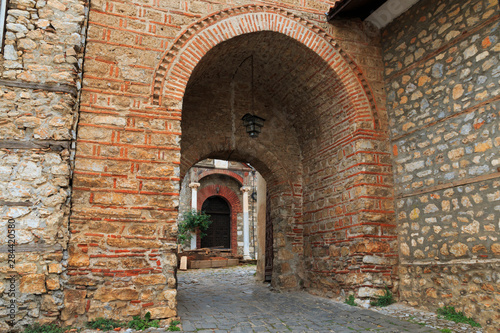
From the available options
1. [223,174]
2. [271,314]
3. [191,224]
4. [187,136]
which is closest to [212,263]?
[191,224]

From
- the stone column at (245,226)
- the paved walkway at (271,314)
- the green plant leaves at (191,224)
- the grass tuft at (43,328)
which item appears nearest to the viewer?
the grass tuft at (43,328)

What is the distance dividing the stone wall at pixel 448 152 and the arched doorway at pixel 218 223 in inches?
405

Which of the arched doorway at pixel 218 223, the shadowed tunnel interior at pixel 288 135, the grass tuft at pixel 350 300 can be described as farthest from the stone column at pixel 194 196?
the grass tuft at pixel 350 300

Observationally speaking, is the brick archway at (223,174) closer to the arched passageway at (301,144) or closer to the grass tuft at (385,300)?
the arched passageway at (301,144)

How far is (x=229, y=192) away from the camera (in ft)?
49.4

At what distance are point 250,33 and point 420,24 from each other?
90.4 inches

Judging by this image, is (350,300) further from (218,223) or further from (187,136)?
(218,223)

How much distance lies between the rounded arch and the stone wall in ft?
1.80

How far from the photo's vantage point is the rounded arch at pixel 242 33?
468 cm

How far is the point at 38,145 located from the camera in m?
3.95

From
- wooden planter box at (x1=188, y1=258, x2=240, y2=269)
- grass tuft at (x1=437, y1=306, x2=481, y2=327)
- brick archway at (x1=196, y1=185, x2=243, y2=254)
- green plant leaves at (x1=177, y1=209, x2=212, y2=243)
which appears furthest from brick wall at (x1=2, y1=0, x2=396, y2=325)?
brick archway at (x1=196, y1=185, x2=243, y2=254)

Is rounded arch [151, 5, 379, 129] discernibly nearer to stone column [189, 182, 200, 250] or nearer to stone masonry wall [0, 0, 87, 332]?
stone masonry wall [0, 0, 87, 332]

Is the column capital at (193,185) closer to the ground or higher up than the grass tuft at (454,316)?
higher up

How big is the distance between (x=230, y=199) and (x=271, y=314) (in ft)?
34.3
